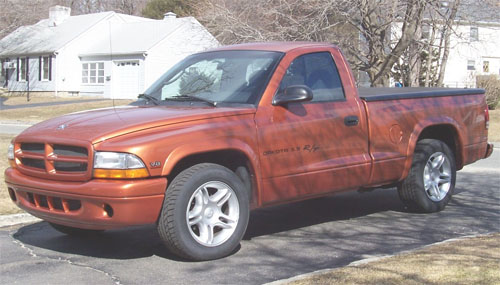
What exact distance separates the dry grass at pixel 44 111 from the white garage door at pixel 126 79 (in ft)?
13.0

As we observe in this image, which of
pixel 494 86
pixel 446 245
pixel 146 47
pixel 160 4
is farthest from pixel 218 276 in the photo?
pixel 160 4

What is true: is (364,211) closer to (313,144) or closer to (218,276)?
(313,144)

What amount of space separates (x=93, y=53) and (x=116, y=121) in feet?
124

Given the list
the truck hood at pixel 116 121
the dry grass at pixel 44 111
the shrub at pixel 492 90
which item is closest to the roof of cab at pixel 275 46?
the truck hood at pixel 116 121

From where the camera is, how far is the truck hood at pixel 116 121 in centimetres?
515

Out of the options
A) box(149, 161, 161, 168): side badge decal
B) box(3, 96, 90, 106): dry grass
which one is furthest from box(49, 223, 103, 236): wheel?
box(3, 96, 90, 106): dry grass

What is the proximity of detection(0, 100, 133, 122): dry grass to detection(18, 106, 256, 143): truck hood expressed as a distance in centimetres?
2336

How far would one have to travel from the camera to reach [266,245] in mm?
6066

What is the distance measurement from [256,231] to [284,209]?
1.32m

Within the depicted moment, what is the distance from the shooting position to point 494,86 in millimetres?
28016

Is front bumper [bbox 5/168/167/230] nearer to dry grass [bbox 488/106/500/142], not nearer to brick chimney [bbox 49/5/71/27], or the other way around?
dry grass [bbox 488/106/500/142]

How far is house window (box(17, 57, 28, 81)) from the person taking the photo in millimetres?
46719

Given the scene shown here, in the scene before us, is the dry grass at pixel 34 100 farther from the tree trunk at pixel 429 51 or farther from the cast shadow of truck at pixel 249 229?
the cast shadow of truck at pixel 249 229

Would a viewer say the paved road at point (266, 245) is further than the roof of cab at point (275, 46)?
No
